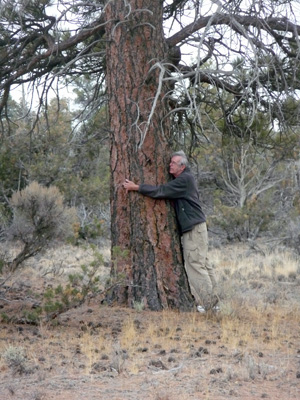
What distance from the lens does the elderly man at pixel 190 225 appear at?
8.00 metres

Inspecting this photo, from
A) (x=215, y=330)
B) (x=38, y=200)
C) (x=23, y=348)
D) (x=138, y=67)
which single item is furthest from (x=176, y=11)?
(x=23, y=348)

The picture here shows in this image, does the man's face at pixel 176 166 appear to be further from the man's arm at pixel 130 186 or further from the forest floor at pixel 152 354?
the forest floor at pixel 152 354

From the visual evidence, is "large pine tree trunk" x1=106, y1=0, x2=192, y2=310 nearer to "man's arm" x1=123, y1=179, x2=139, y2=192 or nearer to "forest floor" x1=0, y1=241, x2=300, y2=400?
"man's arm" x1=123, y1=179, x2=139, y2=192

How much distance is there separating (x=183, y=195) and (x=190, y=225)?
39 cm

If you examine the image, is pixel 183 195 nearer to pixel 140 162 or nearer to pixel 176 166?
pixel 176 166

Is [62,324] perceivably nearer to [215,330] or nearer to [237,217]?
[215,330]

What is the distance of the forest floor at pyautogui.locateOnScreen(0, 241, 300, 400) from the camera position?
4.93 metres

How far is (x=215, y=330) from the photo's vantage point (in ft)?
23.4

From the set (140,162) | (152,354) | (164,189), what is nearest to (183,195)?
(164,189)

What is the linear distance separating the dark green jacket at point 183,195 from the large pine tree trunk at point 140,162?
131 mm

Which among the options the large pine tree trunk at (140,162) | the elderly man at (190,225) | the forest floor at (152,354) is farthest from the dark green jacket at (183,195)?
the forest floor at (152,354)

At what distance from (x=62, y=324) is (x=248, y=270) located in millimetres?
7280

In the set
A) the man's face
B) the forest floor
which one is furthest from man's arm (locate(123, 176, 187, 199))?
the forest floor

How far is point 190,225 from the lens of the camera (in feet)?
27.0
